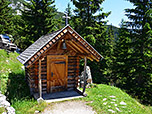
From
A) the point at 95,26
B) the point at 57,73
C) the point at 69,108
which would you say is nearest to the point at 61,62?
the point at 57,73

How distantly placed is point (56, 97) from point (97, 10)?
46.0 feet

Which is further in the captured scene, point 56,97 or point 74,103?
point 56,97

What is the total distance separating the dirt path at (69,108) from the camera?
22.1ft

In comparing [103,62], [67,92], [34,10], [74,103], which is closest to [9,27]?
[34,10]

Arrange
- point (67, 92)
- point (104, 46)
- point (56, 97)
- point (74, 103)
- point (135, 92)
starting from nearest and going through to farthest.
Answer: point (74, 103)
point (56, 97)
point (67, 92)
point (135, 92)
point (104, 46)

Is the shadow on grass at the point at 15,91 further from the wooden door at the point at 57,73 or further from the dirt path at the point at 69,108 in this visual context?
the dirt path at the point at 69,108

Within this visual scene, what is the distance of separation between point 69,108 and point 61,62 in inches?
140

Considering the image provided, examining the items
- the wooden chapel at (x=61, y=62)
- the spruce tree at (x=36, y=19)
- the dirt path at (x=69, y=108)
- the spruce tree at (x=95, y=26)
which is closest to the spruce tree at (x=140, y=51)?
the spruce tree at (x=95, y=26)

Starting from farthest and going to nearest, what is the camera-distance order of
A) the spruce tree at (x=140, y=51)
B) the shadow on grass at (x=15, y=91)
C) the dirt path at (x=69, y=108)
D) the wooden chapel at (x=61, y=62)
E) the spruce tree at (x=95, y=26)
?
the spruce tree at (x=95, y=26), the spruce tree at (x=140, y=51), the wooden chapel at (x=61, y=62), the shadow on grass at (x=15, y=91), the dirt path at (x=69, y=108)

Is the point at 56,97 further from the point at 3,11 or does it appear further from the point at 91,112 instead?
the point at 3,11

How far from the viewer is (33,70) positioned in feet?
29.4

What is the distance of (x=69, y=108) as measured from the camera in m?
7.18

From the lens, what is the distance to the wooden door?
920cm

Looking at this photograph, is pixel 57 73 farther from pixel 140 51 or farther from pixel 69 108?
pixel 140 51
